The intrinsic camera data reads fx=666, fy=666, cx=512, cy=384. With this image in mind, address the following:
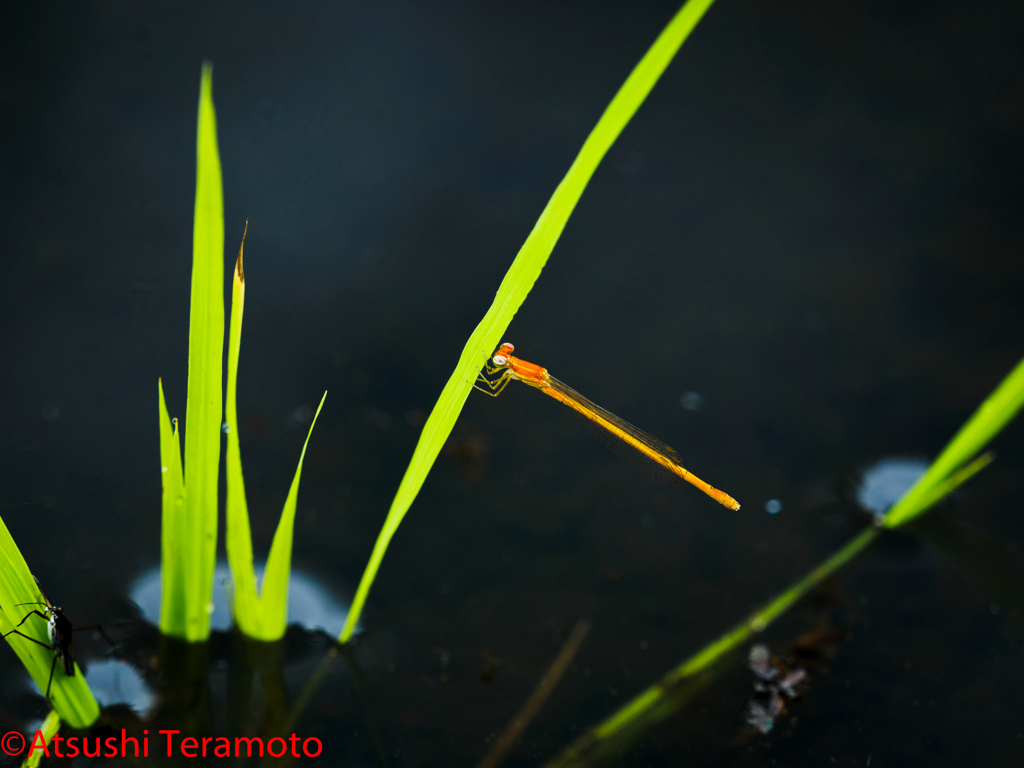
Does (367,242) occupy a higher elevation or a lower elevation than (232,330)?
higher

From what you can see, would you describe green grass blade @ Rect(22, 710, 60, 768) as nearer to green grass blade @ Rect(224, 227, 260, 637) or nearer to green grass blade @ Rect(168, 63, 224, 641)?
green grass blade @ Rect(168, 63, 224, 641)

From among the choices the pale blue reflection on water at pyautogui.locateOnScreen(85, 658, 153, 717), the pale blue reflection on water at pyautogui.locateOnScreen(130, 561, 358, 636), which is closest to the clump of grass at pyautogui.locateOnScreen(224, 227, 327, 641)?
the pale blue reflection on water at pyautogui.locateOnScreen(130, 561, 358, 636)

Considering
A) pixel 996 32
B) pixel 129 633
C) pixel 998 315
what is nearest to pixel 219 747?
pixel 129 633

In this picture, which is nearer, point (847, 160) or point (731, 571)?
point (731, 571)

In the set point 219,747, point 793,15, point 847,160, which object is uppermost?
point 793,15

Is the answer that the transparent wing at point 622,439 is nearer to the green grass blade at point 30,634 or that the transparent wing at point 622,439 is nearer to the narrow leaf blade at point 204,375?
the narrow leaf blade at point 204,375

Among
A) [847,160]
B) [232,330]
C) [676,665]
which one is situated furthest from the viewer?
[847,160]

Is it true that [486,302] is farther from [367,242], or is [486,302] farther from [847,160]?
[847,160]
